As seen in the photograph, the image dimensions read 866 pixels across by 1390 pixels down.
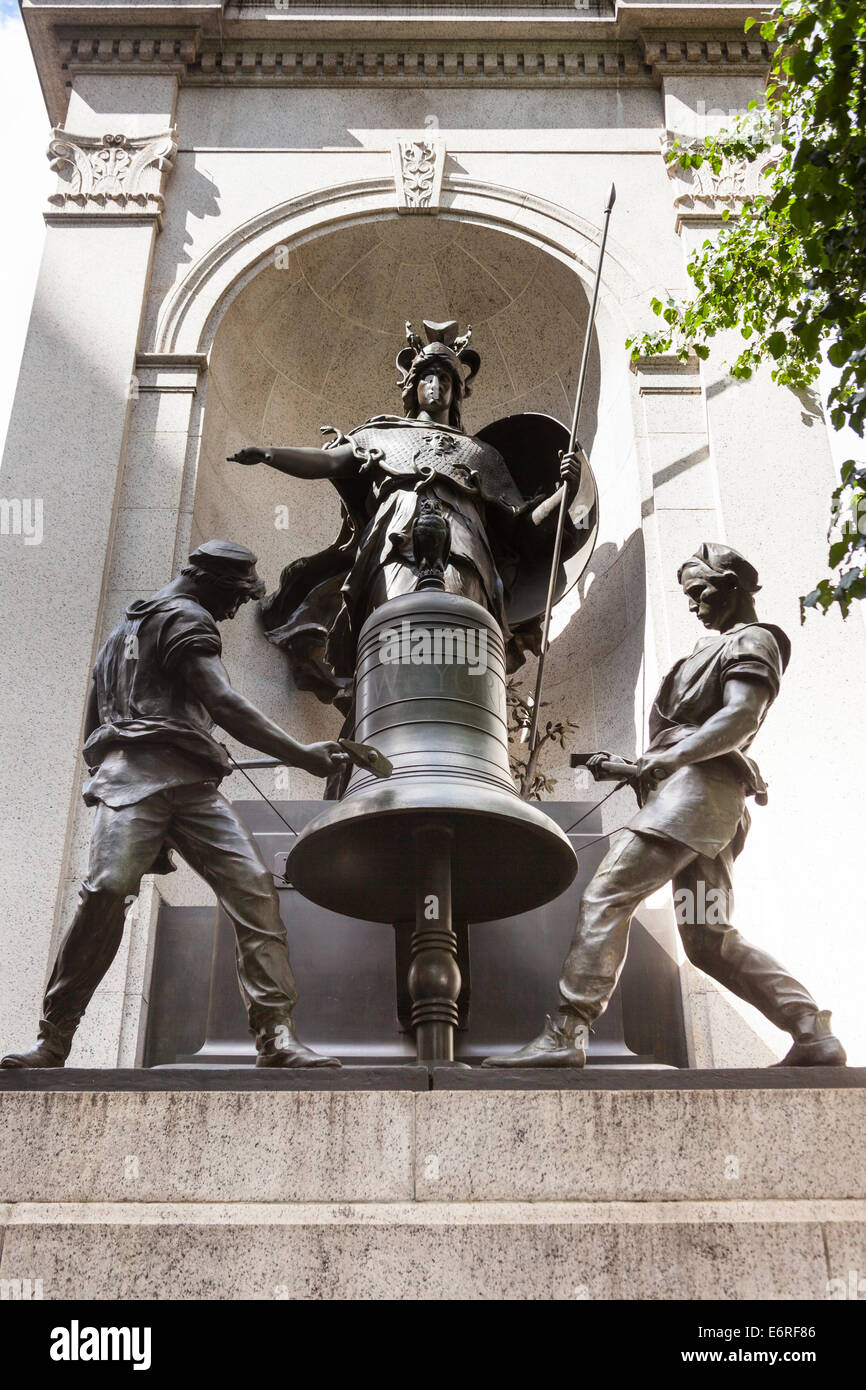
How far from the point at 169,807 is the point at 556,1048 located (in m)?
2.38

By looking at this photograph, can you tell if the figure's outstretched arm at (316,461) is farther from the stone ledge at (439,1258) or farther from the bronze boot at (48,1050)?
the stone ledge at (439,1258)

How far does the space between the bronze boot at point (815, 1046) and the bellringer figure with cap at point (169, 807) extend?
99.8 inches

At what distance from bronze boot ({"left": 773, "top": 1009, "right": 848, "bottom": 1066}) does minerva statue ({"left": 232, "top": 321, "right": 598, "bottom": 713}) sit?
3494 millimetres

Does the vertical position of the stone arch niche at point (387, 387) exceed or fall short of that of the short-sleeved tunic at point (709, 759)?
it exceeds it

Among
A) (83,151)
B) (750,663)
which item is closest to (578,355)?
(83,151)

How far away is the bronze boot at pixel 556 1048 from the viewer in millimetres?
6898

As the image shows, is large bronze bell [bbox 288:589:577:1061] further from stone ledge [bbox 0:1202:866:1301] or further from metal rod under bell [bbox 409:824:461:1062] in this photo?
stone ledge [bbox 0:1202:866:1301]

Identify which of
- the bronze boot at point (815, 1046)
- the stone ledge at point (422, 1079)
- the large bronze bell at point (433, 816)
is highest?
the large bronze bell at point (433, 816)

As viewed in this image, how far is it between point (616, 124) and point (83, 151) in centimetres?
591

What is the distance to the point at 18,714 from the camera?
445 inches

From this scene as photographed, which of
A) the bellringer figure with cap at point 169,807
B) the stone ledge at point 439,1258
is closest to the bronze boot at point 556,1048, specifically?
the bellringer figure with cap at point 169,807

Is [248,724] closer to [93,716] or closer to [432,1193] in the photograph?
[93,716]
